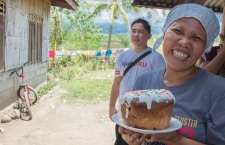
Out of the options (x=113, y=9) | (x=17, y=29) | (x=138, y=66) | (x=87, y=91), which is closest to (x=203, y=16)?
(x=138, y=66)

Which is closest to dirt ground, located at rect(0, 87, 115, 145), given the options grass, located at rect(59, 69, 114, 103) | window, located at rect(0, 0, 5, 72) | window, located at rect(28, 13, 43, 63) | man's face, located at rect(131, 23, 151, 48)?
grass, located at rect(59, 69, 114, 103)

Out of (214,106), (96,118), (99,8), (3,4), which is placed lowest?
(96,118)

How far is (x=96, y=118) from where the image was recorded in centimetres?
738

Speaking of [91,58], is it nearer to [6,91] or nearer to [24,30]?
[24,30]

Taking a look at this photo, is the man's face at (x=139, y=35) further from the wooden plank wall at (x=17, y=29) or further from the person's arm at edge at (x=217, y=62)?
the wooden plank wall at (x=17, y=29)

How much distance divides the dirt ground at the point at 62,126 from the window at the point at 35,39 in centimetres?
160

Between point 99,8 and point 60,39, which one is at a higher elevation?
point 99,8

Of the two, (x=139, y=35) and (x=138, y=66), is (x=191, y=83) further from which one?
(x=139, y=35)

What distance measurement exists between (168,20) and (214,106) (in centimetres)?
53

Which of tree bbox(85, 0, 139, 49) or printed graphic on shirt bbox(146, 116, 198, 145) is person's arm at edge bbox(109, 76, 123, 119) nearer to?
printed graphic on shirt bbox(146, 116, 198, 145)

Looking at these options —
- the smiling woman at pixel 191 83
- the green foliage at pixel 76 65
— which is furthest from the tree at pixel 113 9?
the smiling woman at pixel 191 83

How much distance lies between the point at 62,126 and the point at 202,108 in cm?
552

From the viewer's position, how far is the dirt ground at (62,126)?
5.58 m

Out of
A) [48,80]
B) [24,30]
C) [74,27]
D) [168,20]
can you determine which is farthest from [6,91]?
[74,27]
